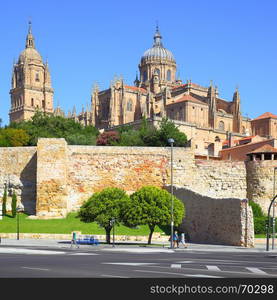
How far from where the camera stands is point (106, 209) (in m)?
37.1

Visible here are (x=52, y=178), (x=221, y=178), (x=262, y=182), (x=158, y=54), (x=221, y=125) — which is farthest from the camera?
(x=158, y=54)

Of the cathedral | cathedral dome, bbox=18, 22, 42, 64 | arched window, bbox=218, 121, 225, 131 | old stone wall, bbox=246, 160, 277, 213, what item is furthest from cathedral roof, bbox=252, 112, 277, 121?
old stone wall, bbox=246, 160, 277, 213

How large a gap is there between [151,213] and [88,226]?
285 inches

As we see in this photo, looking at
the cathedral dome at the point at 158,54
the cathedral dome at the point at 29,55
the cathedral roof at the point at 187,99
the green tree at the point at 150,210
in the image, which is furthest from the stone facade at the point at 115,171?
the cathedral dome at the point at 29,55

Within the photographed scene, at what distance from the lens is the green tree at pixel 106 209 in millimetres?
36822

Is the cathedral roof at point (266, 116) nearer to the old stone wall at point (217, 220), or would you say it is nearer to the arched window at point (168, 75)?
the arched window at point (168, 75)

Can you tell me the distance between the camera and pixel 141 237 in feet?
131

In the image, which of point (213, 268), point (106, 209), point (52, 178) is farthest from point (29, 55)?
point (213, 268)

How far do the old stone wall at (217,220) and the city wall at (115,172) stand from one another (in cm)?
393

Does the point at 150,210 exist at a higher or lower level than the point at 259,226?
higher

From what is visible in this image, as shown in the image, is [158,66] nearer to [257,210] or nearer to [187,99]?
[187,99]

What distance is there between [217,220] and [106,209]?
24.4 feet

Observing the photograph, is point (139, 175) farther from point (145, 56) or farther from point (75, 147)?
point (145, 56)

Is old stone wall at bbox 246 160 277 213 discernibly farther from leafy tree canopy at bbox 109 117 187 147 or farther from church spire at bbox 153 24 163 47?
church spire at bbox 153 24 163 47
